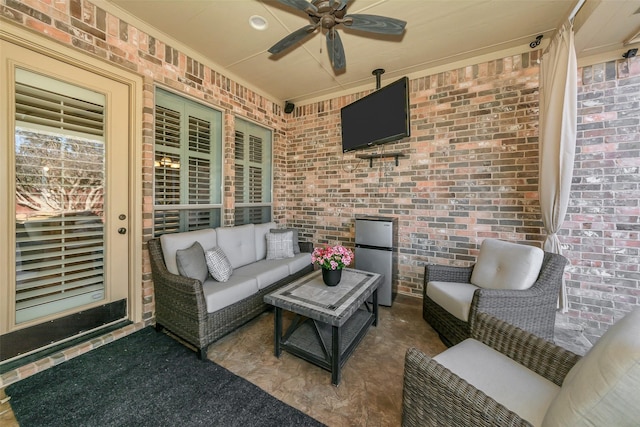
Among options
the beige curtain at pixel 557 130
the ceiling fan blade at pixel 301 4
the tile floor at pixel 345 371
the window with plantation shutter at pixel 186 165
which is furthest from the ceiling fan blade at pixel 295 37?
the tile floor at pixel 345 371

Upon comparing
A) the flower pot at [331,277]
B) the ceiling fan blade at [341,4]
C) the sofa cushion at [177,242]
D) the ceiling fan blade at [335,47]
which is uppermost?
the ceiling fan blade at [335,47]

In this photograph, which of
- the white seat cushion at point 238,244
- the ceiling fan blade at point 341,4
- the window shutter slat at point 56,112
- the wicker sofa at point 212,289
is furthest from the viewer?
the white seat cushion at point 238,244

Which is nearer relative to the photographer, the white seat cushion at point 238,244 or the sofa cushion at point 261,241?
the white seat cushion at point 238,244

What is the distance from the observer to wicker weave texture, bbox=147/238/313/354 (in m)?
1.87

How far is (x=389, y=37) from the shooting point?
2396 millimetres

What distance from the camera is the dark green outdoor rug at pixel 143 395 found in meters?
1.37

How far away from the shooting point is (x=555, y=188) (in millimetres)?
2180

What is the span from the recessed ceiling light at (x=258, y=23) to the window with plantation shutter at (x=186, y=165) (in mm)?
1152

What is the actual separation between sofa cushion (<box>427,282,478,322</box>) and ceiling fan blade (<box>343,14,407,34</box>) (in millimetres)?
2131

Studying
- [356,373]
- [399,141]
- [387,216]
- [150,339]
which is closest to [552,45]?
[399,141]

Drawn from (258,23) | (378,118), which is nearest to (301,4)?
(258,23)

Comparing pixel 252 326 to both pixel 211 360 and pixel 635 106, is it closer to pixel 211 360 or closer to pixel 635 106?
pixel 211 360

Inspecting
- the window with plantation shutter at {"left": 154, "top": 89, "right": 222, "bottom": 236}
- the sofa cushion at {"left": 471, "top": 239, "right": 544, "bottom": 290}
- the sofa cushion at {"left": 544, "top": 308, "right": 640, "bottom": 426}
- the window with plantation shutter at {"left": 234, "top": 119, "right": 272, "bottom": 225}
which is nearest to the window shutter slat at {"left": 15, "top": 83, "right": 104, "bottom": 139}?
the window with plantation shutter at {"left": 154, "top": 89, "right": 222, "bottom": 236}

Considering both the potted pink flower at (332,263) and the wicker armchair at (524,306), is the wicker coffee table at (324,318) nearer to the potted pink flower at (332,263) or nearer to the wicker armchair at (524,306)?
the potted pink flower at (332,263)
